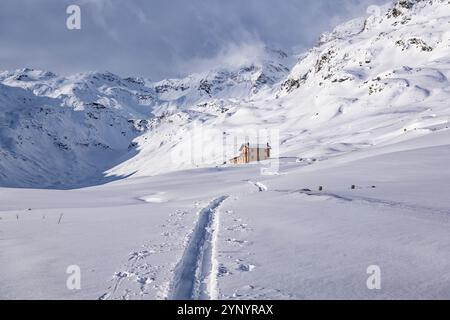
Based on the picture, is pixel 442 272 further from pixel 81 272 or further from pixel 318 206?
pixel 318 206

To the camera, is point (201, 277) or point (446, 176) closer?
point (201, 277)

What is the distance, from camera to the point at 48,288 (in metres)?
8.73

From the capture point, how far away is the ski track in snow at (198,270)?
27.5 ft

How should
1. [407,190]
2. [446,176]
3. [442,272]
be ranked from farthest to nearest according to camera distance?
[446,176] → [407,190] → [442,272]

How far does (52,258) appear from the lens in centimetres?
1144

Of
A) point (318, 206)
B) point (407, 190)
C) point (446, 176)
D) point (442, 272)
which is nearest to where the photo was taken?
point (442, 272)

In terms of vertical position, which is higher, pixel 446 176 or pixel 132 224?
pixel 446 176

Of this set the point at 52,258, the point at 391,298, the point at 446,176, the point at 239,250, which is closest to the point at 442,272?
the point at 391,298

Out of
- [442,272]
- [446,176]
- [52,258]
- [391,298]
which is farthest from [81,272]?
[446,176]

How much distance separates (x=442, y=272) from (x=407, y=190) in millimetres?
13189

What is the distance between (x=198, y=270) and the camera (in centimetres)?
993

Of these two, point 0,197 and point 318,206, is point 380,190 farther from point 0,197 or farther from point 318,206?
point 0,197

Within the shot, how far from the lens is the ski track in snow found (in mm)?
8391

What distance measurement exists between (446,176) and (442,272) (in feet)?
59.6
